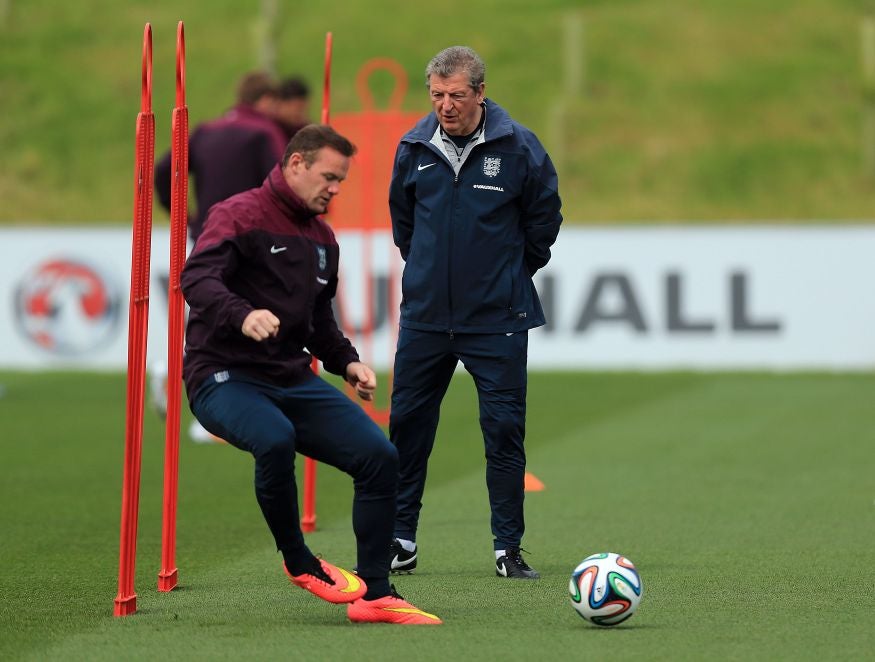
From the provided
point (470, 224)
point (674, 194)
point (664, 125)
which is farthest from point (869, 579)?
point (664, 125)

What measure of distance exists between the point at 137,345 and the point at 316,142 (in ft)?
3.22

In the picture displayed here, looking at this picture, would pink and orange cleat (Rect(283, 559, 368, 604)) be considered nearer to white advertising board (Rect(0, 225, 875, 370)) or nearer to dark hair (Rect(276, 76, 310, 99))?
dark hair (Rect(276, 76, 310, 99))

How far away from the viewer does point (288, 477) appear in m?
6.52

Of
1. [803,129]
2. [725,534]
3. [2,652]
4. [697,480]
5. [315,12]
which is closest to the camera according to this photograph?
[2,652]

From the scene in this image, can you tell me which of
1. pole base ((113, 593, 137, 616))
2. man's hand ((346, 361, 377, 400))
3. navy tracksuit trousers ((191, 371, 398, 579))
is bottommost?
pole base ((113, 593, 137, 616))

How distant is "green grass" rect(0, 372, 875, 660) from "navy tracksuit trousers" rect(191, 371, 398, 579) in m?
0.35

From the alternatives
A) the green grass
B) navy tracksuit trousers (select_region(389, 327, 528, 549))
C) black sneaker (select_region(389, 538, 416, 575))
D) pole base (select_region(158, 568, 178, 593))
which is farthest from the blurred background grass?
pole base (select_region(158, 568, 178, 593))

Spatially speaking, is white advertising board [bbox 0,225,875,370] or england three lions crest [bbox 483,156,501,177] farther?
white advertising board [bbox 0,225,875,370]

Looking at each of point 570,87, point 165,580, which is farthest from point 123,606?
point 570,87

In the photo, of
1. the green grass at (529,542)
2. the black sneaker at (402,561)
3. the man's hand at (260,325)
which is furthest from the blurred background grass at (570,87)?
the man's hand at (260,325)

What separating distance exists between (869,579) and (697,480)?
3666mm

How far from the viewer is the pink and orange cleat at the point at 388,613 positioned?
6.50 m

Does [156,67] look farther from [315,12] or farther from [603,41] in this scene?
[603,41]

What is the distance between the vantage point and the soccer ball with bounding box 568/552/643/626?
6.38 m
